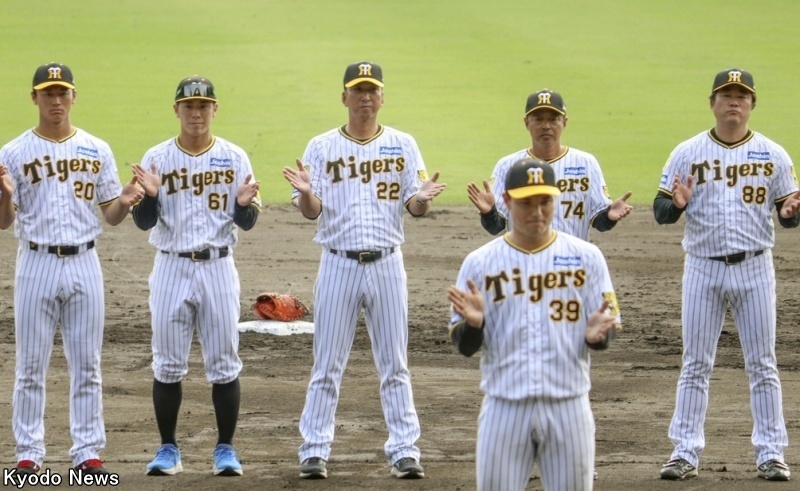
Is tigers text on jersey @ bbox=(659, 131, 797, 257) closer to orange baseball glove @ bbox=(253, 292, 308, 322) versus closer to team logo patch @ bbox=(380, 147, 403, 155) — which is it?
team logo patch @ bbox=(380, 147, 403, 155)

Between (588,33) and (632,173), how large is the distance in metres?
11.8

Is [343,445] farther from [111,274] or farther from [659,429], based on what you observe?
[111,274]

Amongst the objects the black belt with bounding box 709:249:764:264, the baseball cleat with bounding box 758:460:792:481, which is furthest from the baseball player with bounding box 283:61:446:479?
the baseball cleat with bounding box 758:460:792:481

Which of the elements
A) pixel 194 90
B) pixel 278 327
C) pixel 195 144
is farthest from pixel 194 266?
pixel 278 327

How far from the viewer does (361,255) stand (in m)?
7.98

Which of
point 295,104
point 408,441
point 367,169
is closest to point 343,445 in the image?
point 408,441

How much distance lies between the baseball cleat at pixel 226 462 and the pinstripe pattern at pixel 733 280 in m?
2.64

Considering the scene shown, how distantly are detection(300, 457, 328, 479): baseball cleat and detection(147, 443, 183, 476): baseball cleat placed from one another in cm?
77

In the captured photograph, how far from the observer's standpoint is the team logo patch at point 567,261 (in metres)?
5.89

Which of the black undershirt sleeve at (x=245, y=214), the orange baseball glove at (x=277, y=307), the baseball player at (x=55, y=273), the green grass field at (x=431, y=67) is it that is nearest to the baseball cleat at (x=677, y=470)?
the black undershirt sleeve at (x=245, y=214)

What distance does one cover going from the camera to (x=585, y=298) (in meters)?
5.91

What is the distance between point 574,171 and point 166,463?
304cm

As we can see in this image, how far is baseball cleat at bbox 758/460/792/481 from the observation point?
7.75m

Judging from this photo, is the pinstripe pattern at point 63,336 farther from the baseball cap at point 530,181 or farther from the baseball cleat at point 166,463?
the baseball cap at point 530,181
